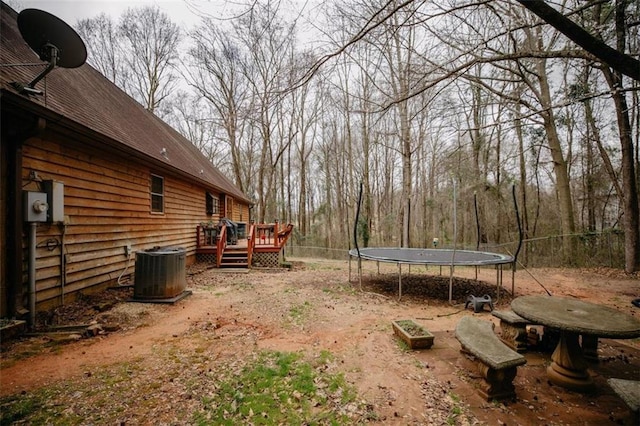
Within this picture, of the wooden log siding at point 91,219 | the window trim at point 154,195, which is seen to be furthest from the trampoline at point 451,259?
the window trim at point 154,195

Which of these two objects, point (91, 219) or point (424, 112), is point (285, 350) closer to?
point (91, 219)

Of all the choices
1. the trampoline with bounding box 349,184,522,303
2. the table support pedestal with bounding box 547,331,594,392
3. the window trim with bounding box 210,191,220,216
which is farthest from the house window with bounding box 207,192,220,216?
the table support pedestal with bounding box 547,331,594,392

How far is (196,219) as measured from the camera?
10.8 m

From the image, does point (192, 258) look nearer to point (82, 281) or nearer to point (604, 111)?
point (82, 281)

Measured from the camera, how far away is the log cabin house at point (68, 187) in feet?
13.0

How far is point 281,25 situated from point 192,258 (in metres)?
9.02

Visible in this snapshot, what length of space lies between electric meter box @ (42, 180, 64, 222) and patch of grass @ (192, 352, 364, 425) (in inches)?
164

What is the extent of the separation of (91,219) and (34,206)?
1498mm

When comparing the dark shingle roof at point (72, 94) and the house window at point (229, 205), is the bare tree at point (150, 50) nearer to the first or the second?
the house window at point (229, 205)

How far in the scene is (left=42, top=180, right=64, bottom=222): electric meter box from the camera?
446 cm

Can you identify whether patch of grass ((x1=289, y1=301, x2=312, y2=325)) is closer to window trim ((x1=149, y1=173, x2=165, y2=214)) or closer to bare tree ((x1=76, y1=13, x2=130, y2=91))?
window trim ((x1=149, y1=173, x2=165, y2=214))

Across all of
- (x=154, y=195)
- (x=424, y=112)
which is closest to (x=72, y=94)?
(x=154, y=195)

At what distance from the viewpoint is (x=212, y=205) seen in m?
12.7

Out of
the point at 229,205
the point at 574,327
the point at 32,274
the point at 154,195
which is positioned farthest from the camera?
the point at 229,205
